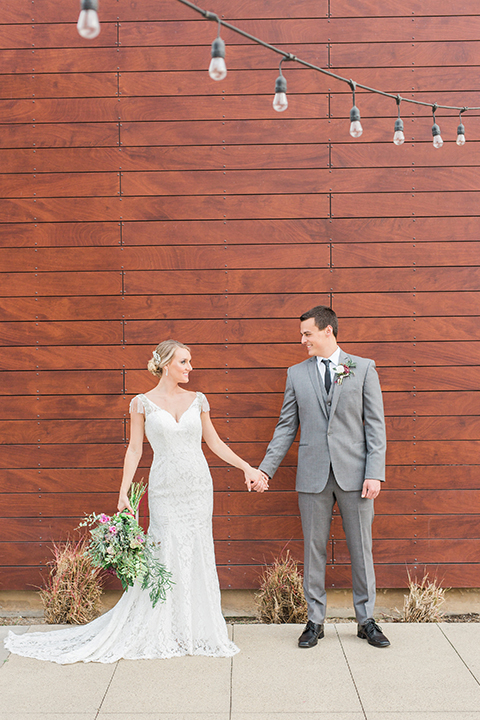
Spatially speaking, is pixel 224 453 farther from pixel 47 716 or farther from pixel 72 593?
pixel 47 716

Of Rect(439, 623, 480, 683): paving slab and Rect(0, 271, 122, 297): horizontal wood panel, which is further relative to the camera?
Rect(0, 271, 122, 297): horizontal wood panel

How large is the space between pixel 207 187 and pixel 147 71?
3.04 feet

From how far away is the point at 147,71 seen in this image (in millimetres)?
4367

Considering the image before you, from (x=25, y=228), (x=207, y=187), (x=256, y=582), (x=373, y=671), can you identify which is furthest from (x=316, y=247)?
(x=373, y=671)

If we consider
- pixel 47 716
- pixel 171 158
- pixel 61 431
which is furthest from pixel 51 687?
pixel 171 158

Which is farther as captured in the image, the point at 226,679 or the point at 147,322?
the point at 147,322

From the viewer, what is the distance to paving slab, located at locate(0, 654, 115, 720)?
2.95m

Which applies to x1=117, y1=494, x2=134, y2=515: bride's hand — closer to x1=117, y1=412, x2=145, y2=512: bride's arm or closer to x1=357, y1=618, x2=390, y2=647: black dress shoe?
x1=117, y1=412, x2=145, y2=512: bride's arm

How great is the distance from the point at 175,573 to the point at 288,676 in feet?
2.67

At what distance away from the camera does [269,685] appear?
123 inches

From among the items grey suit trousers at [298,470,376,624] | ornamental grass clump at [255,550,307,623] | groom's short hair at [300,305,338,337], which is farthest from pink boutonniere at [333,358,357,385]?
ornamental grass clump at [255,550,307,623]

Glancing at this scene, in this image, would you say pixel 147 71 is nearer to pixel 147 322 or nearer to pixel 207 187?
pixel 207 187

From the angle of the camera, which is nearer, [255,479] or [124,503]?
[124,503]

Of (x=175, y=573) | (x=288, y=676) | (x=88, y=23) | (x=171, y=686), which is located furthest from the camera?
(x=175, y=573)
